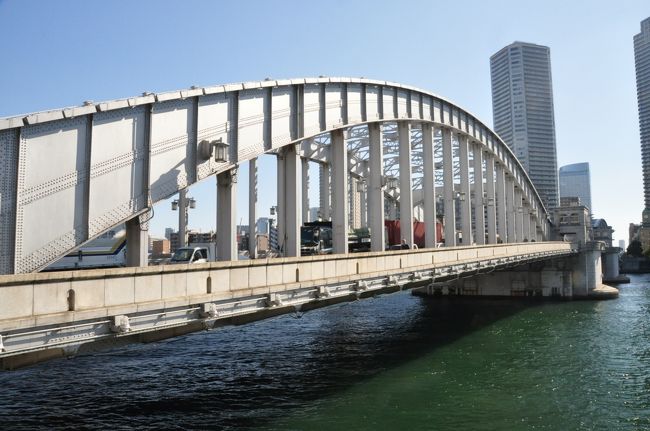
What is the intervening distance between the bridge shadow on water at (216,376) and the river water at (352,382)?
74 mm

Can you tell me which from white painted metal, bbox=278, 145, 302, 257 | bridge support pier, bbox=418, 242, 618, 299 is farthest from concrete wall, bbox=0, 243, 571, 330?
bridge support pier, bbox=418, 242, 618, 299

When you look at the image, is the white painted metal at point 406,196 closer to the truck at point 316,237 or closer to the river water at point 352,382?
the river water at point 352,382

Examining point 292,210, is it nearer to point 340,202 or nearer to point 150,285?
point 340,202

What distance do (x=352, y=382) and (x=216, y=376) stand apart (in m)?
6.33

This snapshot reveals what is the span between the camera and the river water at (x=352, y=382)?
17.5 meters

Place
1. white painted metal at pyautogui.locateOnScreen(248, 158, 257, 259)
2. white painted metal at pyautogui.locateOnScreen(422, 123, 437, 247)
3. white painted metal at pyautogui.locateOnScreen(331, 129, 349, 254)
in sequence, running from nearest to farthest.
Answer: white painted metal at pyautogui.locateOnScreen(331, 129, 349, 254), white painted metal at pyautogui.locateOnScreen(248, 158, 257, 259), white painted metal at pyautogui.locateOnScreen(422, 123, 437, 247)

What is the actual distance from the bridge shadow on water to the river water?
0.07m

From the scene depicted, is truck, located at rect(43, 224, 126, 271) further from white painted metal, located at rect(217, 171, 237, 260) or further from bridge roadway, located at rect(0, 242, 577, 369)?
bridge roadway, located at rect(0, 242, 577, 369)

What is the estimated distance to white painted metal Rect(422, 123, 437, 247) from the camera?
3644 cm

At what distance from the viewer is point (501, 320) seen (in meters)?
44.7

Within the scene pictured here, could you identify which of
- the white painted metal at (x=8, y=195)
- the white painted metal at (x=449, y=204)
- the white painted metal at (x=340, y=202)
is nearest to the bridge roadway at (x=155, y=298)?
the white painted metal at (x=8, y=195)

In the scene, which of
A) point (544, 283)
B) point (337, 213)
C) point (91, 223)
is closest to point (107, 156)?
point (91, 223)

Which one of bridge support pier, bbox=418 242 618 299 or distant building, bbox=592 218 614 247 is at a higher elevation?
distant building, bbox=592 218 614 247

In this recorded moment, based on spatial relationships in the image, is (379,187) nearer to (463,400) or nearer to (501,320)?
(463,400)
